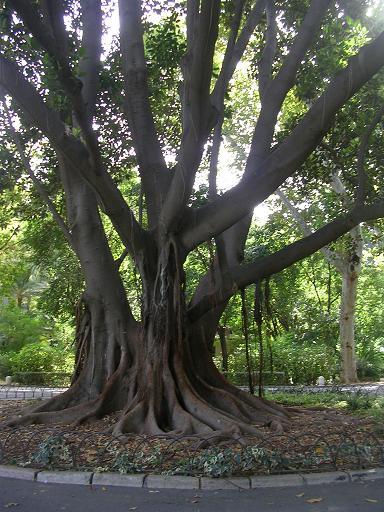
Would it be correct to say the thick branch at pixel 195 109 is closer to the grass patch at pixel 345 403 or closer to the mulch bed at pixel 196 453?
the mulch bed at pixel 196 453

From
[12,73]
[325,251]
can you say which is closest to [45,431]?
[12,73]

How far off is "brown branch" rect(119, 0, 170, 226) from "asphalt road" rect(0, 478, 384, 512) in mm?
5176

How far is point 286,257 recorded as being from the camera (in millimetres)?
9039

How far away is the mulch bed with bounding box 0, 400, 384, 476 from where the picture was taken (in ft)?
18.7

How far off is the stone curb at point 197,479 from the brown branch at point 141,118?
4.89 metres

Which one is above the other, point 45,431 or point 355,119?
point 355,119

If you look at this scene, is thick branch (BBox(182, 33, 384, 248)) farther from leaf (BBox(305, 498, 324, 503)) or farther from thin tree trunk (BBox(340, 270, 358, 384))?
thin tree trunk (BBox(340, 270, 358, 384))

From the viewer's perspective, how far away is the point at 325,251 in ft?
62.2

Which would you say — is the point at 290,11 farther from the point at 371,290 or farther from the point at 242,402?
the point at 371,290

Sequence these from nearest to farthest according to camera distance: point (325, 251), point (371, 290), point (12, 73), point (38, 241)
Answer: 1. point (12, 73)
2. point (38, 241)
3. point (325, 251)
4. point (371, 290)

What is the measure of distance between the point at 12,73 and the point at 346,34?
699 cm

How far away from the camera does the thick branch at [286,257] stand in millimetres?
8516

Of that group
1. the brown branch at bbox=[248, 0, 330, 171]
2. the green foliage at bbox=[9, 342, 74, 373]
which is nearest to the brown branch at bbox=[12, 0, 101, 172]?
the brown branch at bbox=[248, 0, 330, 171]

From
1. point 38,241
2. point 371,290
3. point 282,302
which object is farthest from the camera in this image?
point 371,290
